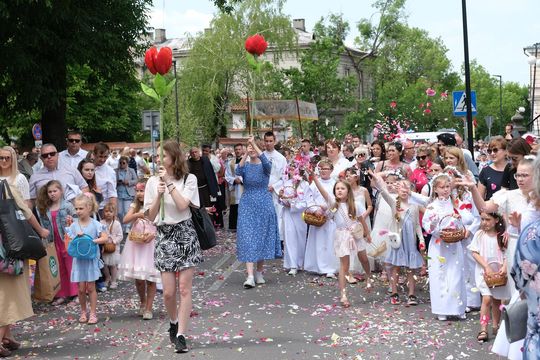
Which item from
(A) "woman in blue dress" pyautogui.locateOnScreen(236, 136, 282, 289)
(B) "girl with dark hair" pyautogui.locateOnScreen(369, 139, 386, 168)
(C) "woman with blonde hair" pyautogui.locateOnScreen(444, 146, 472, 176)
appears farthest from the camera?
(B) "girl with dark hair" pyautogui.locateOnScreen(369, 139, 386, 168)

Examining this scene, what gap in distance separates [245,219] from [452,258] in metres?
3.61

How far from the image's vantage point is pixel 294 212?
13500 mm

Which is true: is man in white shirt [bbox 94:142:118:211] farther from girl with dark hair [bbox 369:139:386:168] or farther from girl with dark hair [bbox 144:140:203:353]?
girl with dark hair [bbox 144:140:203:353]

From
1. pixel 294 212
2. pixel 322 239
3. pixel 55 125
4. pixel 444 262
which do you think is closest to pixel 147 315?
pixel 444 262

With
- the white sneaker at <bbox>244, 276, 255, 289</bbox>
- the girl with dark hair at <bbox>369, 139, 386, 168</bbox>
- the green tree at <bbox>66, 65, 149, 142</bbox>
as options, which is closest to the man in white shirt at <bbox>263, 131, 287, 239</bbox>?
the white sneaker at <bbox>244, 276, 255, 289</bbox>

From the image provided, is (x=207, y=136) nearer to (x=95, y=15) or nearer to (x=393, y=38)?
(x=393, y=38)

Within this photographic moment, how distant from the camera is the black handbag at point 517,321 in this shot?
182 inches

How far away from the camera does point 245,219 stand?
11.9 meters

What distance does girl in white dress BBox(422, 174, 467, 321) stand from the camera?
29.8 feet

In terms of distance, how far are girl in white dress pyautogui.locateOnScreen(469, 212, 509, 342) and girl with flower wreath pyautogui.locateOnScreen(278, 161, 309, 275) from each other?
4.58 m

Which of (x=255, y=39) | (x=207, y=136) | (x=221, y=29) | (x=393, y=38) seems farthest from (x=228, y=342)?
(x=393, y=38)

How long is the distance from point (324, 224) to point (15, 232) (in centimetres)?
620

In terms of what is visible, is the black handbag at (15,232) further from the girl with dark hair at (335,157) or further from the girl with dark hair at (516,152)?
the girl with dark hair at (335,157)

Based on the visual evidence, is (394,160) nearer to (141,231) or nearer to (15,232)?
(141,231)
